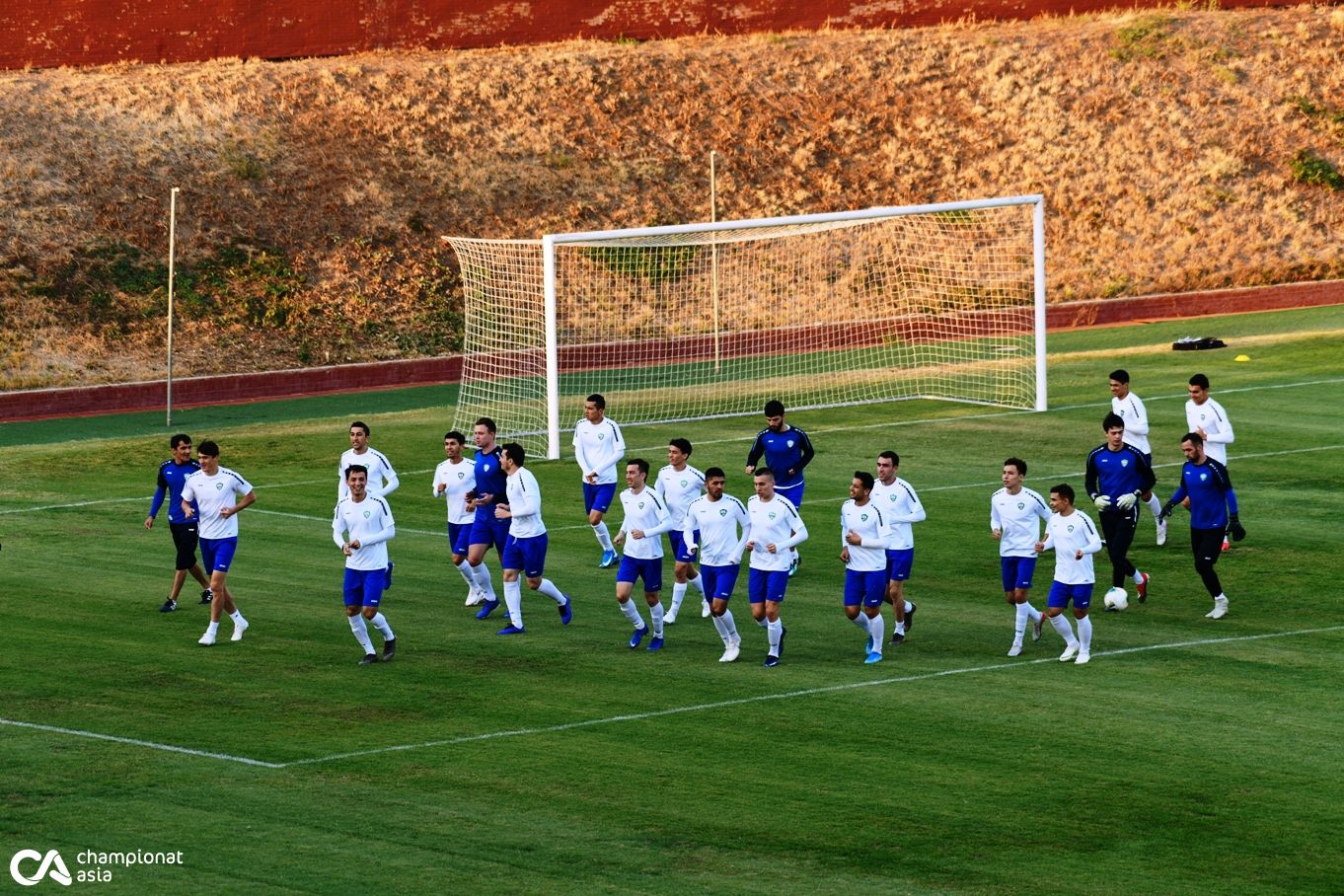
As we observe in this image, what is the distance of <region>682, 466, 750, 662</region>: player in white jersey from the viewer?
18.5 meters

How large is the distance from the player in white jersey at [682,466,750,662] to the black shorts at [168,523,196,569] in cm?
532

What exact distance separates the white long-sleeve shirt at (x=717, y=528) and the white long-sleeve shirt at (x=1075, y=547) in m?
2.78

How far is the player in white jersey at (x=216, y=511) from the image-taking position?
1944 cm

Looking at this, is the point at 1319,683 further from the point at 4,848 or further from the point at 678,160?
the point at 678,160

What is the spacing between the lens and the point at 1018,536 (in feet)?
62.1

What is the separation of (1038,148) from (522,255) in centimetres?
1345

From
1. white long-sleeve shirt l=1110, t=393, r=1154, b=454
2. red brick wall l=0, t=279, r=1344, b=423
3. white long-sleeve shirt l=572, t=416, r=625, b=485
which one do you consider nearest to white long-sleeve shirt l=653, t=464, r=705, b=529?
white long-sleeve shirt l=572, t=416, r=625, b=485

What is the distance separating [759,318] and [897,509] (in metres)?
22.3

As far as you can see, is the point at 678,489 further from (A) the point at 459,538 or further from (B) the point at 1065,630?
(B) the point at 1065,630

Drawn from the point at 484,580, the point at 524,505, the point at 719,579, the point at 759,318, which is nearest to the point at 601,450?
the point at 484,580

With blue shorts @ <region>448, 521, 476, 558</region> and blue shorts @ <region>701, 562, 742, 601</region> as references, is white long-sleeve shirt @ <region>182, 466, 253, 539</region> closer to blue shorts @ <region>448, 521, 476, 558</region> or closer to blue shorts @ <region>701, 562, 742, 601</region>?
blue shorts @ <region>448, 521, 476, 558</region>

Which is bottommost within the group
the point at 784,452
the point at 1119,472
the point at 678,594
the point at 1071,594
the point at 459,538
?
the point at 678,594

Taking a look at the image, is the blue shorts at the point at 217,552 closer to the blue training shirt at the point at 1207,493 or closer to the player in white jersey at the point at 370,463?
the player in white jersey at the point at 370,463

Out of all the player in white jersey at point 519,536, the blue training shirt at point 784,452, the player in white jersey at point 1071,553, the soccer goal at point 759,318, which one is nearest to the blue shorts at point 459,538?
the player in white jersey at point 519,536
